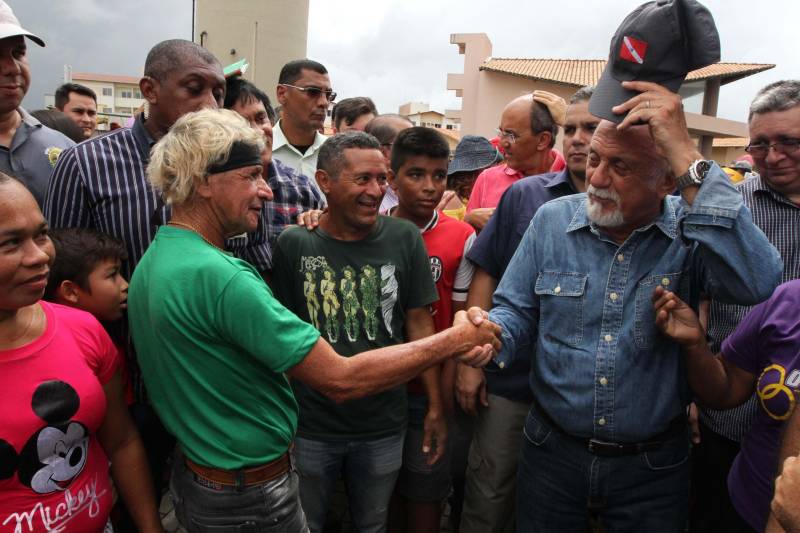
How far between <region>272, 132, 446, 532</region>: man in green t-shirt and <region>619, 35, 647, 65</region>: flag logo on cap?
131 cm

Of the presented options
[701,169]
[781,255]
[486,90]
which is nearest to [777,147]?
[781,255]

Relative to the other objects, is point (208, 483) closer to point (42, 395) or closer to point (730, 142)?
point (42, 395)

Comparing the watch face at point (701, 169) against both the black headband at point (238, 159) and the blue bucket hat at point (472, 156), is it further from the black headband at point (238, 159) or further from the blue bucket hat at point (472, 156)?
the blue bucket hat at point (472, 156)

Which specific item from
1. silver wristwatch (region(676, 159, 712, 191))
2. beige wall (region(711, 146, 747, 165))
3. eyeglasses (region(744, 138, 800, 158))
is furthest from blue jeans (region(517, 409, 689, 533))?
beige wall (region(711, 146, 747, 165))

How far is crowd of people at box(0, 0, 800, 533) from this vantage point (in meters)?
1.86

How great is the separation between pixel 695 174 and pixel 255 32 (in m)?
22.6

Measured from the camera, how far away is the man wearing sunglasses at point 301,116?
4.52m

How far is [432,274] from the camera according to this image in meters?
2.94

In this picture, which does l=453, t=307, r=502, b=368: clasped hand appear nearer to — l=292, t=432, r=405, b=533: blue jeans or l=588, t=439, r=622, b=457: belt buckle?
l=588, t=439, r=622, b=457: belt buckle

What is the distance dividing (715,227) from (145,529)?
8.01 ft

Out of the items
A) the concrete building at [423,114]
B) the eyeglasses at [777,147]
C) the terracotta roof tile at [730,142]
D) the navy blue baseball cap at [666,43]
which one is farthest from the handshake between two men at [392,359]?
the concrete building at [423,114]

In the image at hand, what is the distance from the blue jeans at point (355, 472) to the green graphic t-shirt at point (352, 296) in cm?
7

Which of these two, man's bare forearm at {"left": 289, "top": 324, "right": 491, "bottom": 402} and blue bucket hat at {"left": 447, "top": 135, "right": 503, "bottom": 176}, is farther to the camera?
blue bucket hat at {"left": 447, "top": 135, "right": 503, "bottom": 176}

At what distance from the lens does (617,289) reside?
85.1 inches
